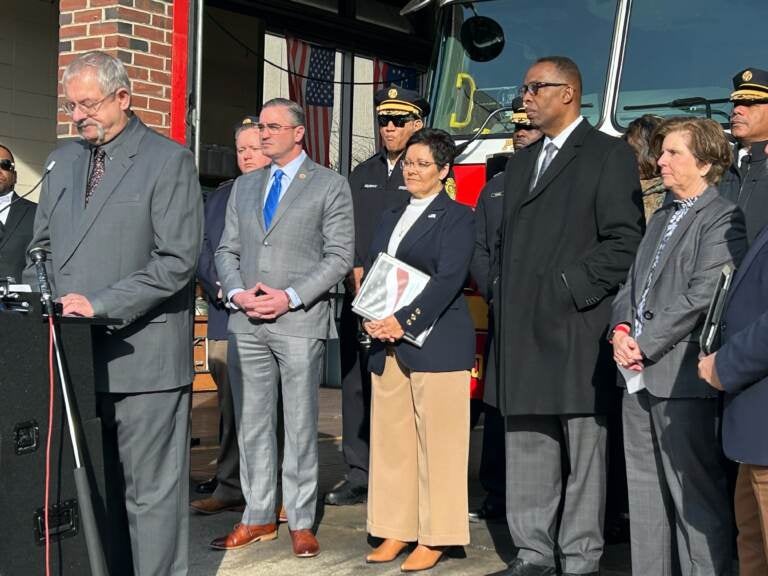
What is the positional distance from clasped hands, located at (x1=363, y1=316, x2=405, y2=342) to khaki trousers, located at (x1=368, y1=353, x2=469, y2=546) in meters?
0.16

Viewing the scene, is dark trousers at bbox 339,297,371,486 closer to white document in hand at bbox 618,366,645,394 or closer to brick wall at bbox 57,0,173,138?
brick wall at bbox 57,0,173,138

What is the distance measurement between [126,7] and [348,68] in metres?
6.07

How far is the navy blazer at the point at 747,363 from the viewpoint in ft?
11.4

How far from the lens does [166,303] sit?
14.2 ft

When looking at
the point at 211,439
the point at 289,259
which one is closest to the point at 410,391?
the point at 289,259

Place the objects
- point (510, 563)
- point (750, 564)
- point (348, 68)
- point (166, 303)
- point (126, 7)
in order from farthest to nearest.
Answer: point (348, 68)
point (126, 7)
point (510, 563)
point (166, 303)
point (750, 564)

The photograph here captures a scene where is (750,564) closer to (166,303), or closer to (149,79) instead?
(166,303)

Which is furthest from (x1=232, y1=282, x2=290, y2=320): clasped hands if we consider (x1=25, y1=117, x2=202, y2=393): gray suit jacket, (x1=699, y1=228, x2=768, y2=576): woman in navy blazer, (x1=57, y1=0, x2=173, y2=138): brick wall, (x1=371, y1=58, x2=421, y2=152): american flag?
(x1=371, y1=58, x2=421, y2=152): american flag

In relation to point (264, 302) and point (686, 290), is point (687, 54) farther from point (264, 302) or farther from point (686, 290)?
point (264, 302)

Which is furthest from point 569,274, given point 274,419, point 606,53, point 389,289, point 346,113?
point 346,113

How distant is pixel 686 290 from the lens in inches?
170

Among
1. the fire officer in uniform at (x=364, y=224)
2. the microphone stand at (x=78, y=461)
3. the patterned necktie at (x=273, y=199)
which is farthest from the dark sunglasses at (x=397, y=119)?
the microphone stand at (x=78, y=461)

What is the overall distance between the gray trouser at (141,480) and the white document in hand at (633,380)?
1729 millimetres

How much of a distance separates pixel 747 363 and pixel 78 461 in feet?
6.70
